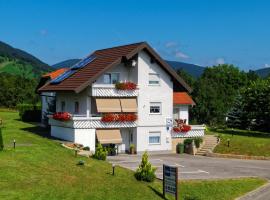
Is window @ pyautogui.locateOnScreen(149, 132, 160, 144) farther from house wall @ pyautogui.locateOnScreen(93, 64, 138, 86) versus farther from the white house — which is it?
house wall @ pyautogui.locateOnScreen(93, 64, 138, 86)

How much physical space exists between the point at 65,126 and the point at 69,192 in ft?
68.6

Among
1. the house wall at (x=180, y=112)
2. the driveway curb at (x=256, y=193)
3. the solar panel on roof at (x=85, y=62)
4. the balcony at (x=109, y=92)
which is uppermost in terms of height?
the solar panel on roof at (x=85, y=62)

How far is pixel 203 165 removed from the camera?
41875 millimetres

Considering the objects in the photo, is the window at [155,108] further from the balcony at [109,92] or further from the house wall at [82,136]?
the house wall at [82,136]

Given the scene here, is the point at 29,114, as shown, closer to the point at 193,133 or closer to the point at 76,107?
the point at 76,107

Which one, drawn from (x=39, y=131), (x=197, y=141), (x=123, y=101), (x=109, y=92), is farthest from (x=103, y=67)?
(x=197, y=141)

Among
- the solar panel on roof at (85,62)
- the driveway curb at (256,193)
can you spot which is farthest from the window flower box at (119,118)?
the driveway curb at (256,193)

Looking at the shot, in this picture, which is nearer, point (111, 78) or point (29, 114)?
point (111, 78)

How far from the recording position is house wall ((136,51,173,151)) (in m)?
49.2

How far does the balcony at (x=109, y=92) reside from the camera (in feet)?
156

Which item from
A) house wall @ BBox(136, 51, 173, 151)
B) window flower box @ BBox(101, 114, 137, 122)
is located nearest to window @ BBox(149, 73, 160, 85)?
house wall @ BBox(136, 51, 173, 151)

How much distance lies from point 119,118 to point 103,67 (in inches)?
196

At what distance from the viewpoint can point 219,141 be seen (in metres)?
52.2

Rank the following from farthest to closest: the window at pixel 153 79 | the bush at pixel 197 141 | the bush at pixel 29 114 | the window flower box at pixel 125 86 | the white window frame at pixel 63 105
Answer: the bush at pixel 29 114 → the white window frame at pixel 63 105 → the bush at pixel 197 141 → the window at pixel 153 79 → the window flower box at pixel 125 86
